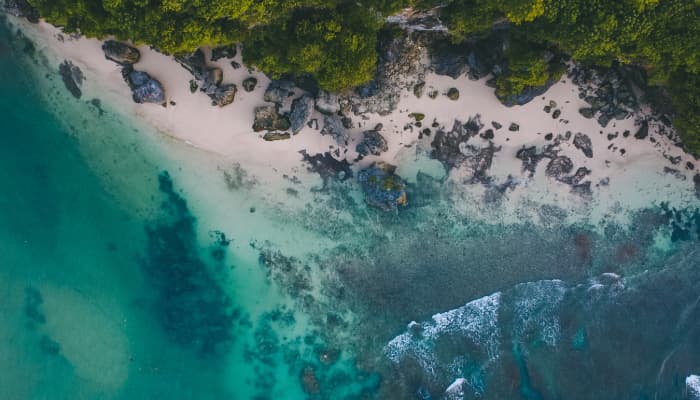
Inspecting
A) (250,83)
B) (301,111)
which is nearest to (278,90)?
(250,83)

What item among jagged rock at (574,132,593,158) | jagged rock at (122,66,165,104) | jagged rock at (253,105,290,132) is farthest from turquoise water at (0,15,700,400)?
jagged rock at (574,132,593,158)

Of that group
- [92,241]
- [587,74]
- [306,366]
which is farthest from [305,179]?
[587,74]

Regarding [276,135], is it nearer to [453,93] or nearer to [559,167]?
[453,93]

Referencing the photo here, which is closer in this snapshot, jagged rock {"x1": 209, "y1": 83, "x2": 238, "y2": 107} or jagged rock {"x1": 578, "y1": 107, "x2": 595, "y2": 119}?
jagged rock {"x1": 209, "y1": 83, "x2": 238, "y2": 107}

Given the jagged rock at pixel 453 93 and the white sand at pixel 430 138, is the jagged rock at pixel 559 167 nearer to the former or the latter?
the white sand at pixel 430 138

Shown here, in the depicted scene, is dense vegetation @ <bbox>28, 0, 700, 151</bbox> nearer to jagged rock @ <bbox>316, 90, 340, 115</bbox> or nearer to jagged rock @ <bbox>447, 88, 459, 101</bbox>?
jagged rock @ <bbox>316, 90, 340, 115</bbox>

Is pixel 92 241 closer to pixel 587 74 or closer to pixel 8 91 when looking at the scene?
pixel 8 91

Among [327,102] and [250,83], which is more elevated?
[250,83]
